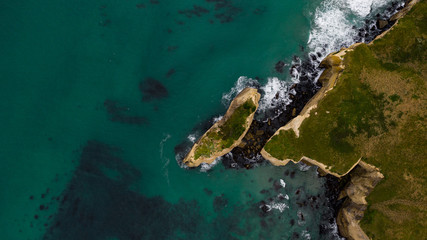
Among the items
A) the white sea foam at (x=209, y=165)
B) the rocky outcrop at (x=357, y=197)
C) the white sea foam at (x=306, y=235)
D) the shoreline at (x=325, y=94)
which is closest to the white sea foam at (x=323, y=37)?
the shoreline at (x=325, y=94)

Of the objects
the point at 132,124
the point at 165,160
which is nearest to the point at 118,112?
the point at 132,124

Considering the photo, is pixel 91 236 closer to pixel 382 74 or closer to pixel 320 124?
pixel 320 124

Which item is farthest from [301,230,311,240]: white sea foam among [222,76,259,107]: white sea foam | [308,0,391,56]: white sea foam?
[308,0,391,56]: white sea foam

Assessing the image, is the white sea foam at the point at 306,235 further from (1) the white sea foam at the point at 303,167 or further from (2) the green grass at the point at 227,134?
(2) the green grass at the point at 227,134

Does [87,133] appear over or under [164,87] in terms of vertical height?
under

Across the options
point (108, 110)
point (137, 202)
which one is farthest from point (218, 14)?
point (137, 202)
